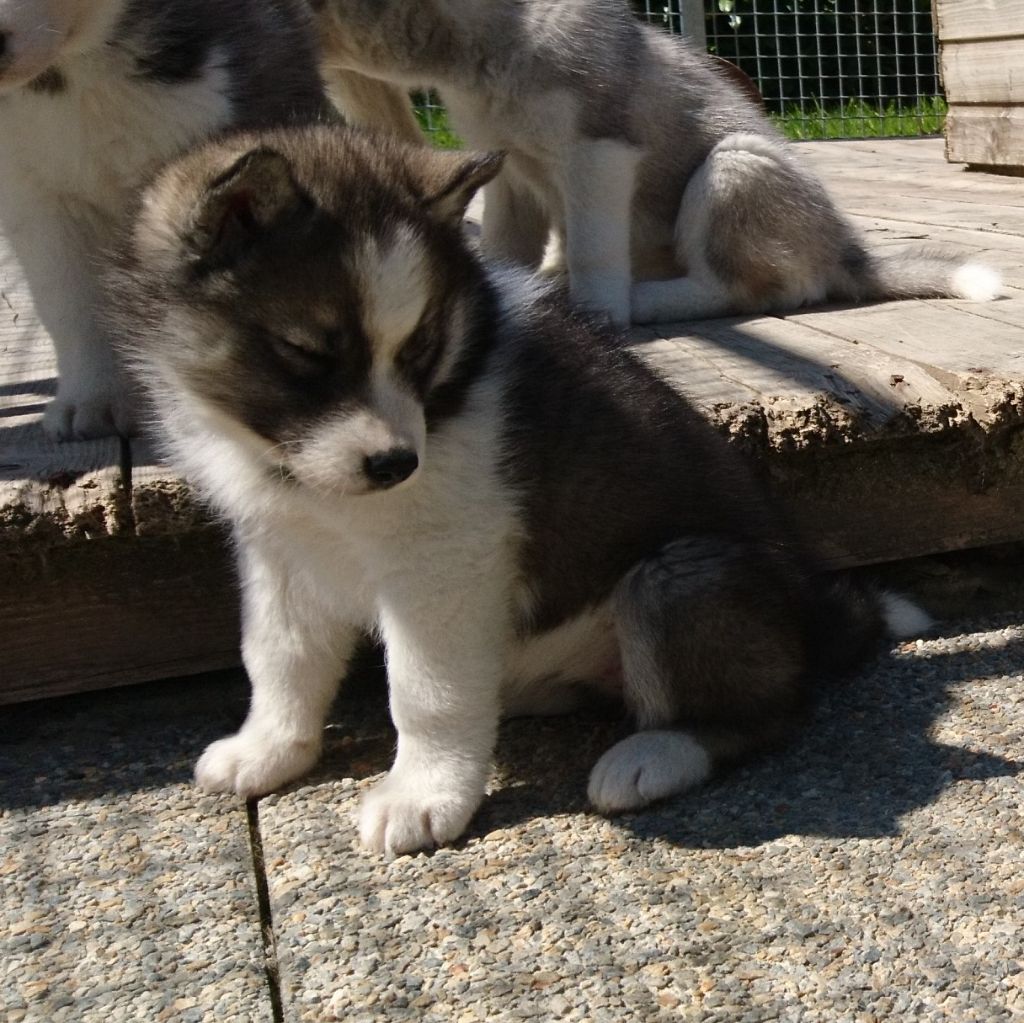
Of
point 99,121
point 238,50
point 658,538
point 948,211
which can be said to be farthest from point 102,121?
point 948,211

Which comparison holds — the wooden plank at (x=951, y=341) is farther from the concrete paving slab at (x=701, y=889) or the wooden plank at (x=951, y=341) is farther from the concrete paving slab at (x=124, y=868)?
the concrete paving slab at (x=124, y=868)

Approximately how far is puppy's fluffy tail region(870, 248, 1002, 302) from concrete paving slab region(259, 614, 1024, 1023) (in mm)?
1652

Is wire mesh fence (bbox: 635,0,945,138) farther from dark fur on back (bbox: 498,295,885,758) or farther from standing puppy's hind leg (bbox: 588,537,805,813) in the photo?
standing puppy's hind leg (bbox: 588,537,805,813)

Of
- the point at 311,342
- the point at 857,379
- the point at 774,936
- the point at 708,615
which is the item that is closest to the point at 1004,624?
the point at 857,379

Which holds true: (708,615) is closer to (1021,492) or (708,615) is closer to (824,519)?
(824,519)

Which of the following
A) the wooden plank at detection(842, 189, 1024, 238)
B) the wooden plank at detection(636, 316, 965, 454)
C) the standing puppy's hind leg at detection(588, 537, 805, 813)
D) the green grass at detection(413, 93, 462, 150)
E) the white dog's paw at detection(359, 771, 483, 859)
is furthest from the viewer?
the green grass at detection(413, 93, 462, 150)

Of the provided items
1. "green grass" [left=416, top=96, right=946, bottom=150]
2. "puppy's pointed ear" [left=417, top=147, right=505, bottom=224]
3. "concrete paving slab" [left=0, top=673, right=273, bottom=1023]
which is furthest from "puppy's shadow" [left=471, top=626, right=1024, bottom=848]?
"green grass" [left=416, top=96, right=946, bottom=150]

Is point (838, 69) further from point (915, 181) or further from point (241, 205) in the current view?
point (241, 205)

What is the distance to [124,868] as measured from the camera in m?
2.47

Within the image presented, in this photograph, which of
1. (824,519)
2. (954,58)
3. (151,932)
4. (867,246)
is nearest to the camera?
(151,932)

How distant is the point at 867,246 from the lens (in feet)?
15.5

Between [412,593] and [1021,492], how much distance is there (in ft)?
5.75

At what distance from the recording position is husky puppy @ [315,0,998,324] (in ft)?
13.6

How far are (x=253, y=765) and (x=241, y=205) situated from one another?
107cm
